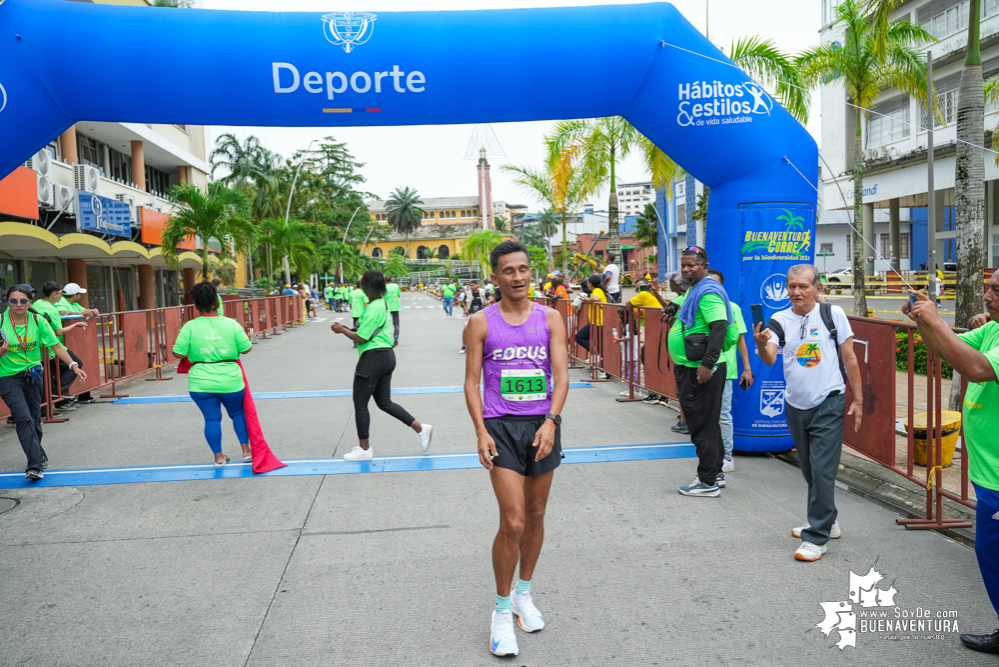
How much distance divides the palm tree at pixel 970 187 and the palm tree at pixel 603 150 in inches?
389

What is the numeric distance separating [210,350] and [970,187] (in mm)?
8930

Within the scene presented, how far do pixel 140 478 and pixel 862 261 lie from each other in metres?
13.3

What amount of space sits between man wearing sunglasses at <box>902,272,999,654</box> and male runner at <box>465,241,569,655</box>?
1.47m

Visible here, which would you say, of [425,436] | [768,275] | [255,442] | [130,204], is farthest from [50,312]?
[130,204]

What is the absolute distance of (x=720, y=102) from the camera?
6.43 meters

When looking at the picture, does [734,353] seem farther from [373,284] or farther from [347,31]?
[347,31]

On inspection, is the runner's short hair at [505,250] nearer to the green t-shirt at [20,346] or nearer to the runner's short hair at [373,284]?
the runner's short hair at [373,284]

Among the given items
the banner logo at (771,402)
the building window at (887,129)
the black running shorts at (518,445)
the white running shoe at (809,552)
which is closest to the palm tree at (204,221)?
the banner logo at (771,402)

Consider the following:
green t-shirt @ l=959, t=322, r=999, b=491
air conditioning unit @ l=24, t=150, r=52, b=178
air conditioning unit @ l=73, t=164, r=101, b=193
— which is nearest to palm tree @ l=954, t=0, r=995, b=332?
green t-shirt @ l=959, t=322, r=999, b=491

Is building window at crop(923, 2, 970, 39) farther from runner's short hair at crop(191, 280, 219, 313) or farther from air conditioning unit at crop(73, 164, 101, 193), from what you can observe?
runner's short hair at crop(191, 280, 219, 313)

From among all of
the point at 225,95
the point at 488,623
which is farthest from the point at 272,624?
the point at 225,95

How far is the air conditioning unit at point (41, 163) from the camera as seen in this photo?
17.6 m

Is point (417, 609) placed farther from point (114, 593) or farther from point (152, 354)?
point (152, 354)

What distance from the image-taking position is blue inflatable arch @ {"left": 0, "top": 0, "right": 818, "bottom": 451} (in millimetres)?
6145
